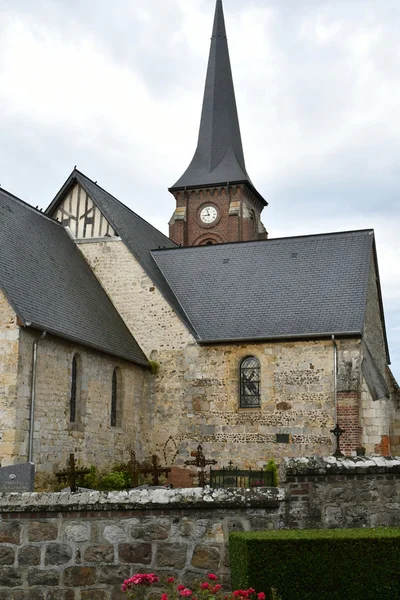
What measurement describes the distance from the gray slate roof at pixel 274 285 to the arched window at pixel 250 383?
0.81 meters

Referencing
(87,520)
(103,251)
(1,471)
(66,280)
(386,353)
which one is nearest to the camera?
(87,520)

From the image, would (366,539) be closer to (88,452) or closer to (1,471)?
(1,471)

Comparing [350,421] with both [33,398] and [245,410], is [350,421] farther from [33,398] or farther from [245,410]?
[33,398]

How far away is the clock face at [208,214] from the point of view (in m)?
39.4

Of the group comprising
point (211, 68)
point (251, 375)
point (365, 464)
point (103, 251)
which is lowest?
point (365, 464)

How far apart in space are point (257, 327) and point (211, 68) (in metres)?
25.1

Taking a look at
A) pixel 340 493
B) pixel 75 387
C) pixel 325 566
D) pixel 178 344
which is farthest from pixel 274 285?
pixel 325 566

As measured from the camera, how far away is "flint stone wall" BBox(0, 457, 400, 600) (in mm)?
6355

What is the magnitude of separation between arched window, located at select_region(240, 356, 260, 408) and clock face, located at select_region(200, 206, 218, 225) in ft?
63.2

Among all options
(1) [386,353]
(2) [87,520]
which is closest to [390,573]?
(2) [87,520]

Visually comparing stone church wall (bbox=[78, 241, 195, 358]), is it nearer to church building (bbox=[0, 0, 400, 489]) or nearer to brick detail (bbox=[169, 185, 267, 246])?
church building (bbox=[0, 0, 400, 489])

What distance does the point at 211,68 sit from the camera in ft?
138

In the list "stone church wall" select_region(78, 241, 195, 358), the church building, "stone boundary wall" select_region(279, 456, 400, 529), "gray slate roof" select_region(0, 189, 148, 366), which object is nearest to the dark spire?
the church building

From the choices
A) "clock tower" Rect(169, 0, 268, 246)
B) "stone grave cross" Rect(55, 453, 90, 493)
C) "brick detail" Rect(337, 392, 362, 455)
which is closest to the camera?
"stone grave cross" Rect(55, 453, 90, 493)
